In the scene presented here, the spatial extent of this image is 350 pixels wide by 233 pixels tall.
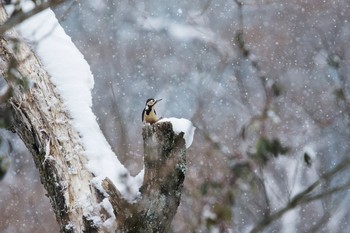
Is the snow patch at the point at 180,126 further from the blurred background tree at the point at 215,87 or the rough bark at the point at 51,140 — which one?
the blurred background tree at the point at 215,87

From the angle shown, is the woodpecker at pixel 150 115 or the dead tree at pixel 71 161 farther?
the woodpecker at pixel 150 115

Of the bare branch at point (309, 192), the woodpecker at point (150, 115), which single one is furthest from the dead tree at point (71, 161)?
the bare branch at point (309, 192)

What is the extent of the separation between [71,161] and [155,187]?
569 mm

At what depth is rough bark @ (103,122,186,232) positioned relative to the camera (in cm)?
437

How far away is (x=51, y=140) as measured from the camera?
474 cm

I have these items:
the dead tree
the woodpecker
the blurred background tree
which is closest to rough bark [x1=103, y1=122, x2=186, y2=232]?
the dead tree

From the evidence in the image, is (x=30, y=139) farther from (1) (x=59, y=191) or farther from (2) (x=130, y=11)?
(2) (x=130, y=11)

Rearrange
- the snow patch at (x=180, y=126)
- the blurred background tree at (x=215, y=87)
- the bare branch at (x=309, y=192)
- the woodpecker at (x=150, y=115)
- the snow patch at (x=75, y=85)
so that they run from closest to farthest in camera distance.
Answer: the bare branch at (x=309, y=192), the snow patch at (x=180, y=126), the woodpecker at (x=150, y=115), the snow patch at (x=75, y=85), the blurred background tree at (x=215, y=87)

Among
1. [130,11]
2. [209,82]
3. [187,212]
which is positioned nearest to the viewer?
[187,212]

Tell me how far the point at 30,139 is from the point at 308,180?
6.12 metres

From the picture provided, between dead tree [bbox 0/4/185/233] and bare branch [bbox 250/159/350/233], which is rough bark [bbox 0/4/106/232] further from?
bare branch [bbox 250/159/350/233]

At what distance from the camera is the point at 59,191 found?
4641 millimetres

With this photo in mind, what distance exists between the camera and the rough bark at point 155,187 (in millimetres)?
4367

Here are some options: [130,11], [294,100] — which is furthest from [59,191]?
[130,11]
